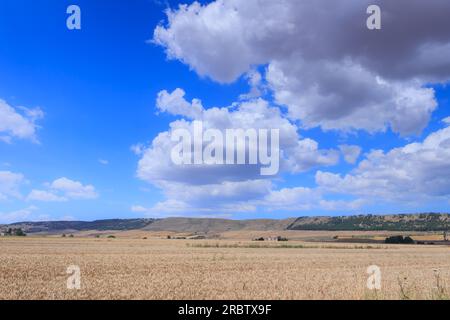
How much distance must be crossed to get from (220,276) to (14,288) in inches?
440

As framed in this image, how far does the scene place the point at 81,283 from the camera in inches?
851
